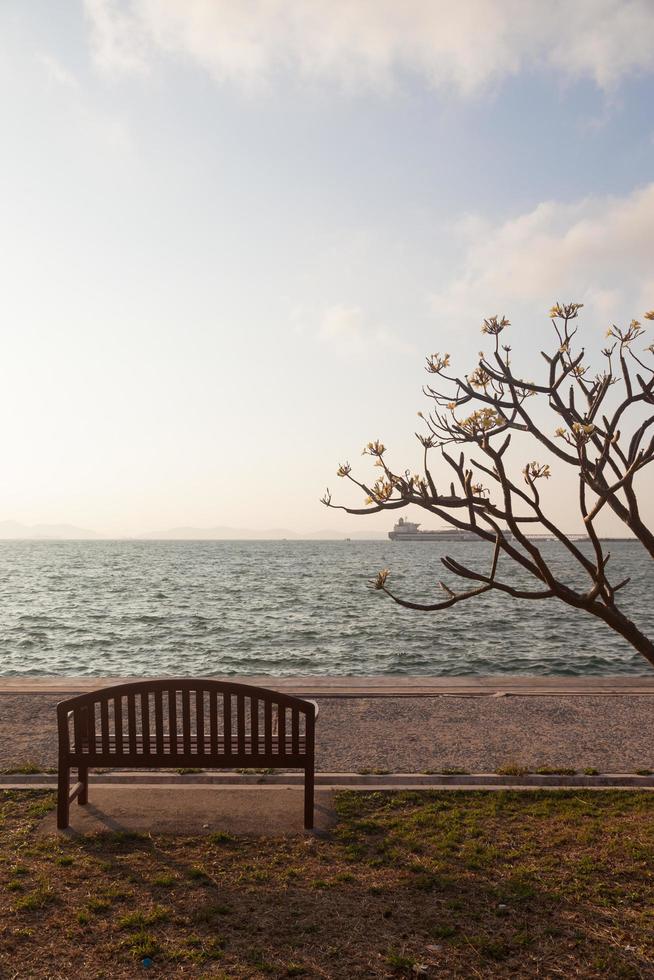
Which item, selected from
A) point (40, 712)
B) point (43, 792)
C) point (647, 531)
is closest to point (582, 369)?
point (647, 531)

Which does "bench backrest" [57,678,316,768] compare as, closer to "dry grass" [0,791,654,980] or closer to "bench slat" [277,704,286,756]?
"bench slat" [277,704,286,756]

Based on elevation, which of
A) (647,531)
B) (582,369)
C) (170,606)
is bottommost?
(170,606)

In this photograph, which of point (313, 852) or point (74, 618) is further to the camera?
point (74, 618)

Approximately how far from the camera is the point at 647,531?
5.71m

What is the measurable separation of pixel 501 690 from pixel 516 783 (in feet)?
13.5

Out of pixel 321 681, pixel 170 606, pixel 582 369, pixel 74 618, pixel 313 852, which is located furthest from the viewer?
pixel 170 606

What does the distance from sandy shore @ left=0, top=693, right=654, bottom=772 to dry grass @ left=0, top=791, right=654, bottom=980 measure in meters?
1.45

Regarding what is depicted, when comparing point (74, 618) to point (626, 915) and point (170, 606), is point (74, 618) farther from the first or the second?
point (626, 915)

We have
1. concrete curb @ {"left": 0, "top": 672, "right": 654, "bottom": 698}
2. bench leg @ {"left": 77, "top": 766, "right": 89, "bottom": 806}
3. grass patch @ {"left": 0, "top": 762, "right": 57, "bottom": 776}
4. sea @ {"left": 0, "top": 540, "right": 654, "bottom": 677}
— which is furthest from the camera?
sea @ {"left": 0, "top": 540, "right": 654, "bottom": 677}

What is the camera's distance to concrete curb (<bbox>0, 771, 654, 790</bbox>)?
685 cm

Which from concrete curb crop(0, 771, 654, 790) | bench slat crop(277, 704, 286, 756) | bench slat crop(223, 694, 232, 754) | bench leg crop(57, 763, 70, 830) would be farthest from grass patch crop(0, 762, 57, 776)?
bench slat crop(277, 704, 286, 756)

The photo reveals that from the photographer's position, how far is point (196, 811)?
20.0 ft

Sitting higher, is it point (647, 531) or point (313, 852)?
point (647, 531)

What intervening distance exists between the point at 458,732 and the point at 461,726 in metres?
0.27
